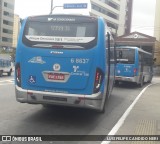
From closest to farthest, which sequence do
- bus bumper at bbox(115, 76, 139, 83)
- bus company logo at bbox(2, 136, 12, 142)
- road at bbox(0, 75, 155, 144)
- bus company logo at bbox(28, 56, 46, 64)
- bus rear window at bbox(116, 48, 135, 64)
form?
bus company logo at bbox(2, 136, 12, 142) < road at bbox(0, 75, 155, 144) < bus company logo at bbox(28, 56, 46, 64) < bus bumper at bbox(115, 76, 139, 83) < bus rear window at bbox(116, 48, 135, 64)

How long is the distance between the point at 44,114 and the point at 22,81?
1.74 metres

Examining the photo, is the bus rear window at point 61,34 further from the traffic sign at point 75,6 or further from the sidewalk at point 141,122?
the traffic sign at point 75,6

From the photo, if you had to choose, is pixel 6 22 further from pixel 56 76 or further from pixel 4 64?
pixel 56 76

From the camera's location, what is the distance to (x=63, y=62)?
9.24 meters

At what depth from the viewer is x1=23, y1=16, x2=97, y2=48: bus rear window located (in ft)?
30.7

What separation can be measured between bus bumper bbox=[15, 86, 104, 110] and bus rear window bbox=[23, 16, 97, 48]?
1274mm

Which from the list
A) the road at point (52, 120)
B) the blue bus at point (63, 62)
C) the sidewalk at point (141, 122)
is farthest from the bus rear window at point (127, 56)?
the blue bus at point (63, 62)

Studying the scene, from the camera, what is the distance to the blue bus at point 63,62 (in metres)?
9.16

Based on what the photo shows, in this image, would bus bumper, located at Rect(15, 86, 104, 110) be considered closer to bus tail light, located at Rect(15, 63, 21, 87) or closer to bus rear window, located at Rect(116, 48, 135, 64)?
bus tail light, located at Rect(15, 63, 21, 87)

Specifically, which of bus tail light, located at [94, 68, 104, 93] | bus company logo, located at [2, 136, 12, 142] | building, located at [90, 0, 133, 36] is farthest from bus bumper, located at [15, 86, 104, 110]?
building, located at [90, 0, 133, 36]

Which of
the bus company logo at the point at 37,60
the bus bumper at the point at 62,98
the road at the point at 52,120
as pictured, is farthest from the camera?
the bus company logo at the point at 37,60

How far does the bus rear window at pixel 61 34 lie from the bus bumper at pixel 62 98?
1.27 metres

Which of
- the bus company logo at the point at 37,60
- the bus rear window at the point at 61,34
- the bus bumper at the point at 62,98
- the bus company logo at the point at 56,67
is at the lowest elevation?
the bus bumper at the point at 62,98

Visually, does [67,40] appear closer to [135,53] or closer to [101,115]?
[101,115]
